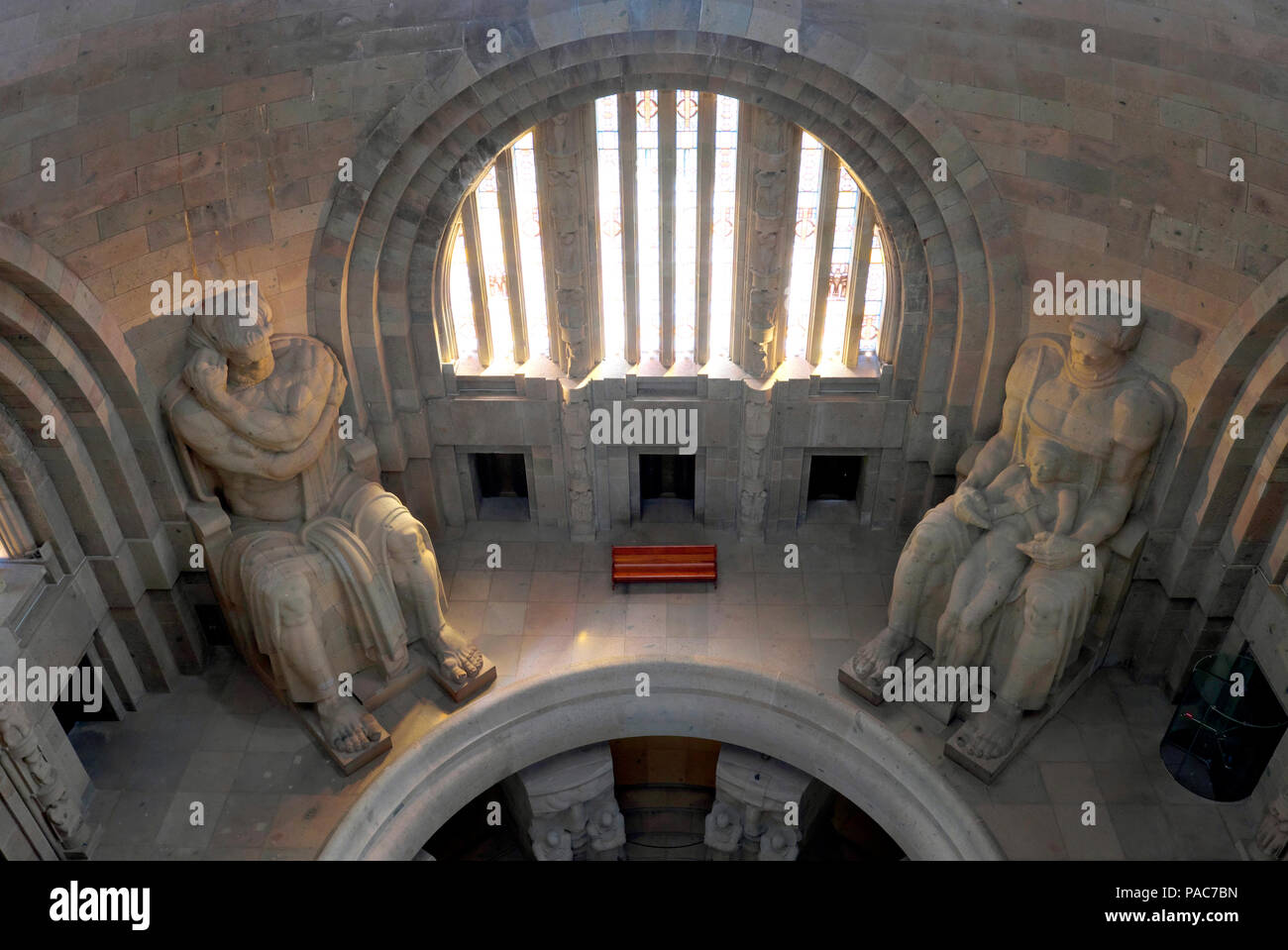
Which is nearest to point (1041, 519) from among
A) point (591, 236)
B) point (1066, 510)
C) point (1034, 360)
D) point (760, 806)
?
point (1066, 510)

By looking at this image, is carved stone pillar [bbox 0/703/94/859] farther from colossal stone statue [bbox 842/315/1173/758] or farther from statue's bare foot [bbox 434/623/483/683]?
colossal stone statue [bbox 842/315/1173/758]

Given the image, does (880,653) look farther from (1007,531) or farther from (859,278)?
(859,278)

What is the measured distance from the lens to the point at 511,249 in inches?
432

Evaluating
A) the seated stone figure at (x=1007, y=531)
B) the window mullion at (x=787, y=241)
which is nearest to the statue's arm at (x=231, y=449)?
the window mullion at (x=787, y=241)

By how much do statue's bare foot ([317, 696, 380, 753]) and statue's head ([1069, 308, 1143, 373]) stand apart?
667 centimetres

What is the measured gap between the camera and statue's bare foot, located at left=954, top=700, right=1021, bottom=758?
31.2 feet

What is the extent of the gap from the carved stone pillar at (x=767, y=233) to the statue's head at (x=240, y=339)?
176 inches

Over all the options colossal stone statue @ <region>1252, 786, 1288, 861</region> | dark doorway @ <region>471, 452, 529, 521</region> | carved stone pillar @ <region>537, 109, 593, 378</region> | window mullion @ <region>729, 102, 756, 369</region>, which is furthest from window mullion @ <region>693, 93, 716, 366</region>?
colossal stone statue @ <region>1252, 786, 1288, 861</region>

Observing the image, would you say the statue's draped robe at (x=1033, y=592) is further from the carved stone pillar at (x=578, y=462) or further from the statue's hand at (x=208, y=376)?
the statue's hand at (x=208, y=376)

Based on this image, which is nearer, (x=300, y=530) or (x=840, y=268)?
(x=300, y=530)

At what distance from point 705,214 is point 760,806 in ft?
18.5
